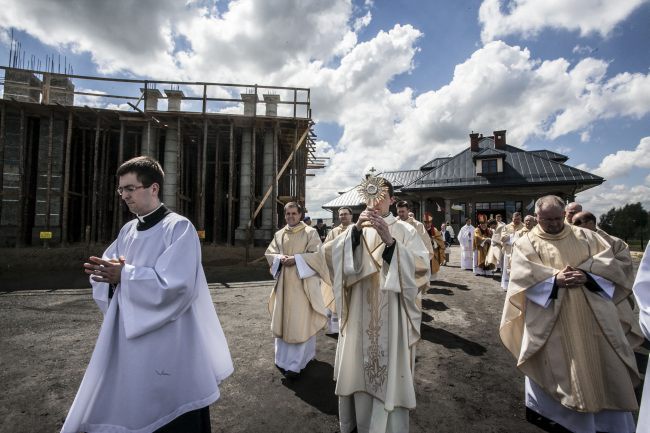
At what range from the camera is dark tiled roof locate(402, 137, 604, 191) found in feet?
72.6

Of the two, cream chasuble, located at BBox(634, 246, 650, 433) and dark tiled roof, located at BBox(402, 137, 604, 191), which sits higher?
dark tiled roof, located at BBox(402, 137, 604, 191)

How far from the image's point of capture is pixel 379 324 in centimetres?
281

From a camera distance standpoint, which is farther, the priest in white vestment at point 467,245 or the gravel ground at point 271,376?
the priest in white vestment at point 467,245

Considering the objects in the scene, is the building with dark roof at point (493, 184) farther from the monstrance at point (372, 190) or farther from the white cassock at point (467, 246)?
the monstrance at point (372, 190)

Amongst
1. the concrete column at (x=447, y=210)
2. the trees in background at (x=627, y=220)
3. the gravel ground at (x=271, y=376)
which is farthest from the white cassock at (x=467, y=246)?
the trees in background at (x=627, y=220)

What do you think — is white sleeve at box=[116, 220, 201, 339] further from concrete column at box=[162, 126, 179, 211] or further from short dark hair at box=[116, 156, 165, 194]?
concrete column at box=[162, 126, 179, 211]

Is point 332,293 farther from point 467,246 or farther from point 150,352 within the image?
point 467,246

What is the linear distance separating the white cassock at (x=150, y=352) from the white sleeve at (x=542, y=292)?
2945mm

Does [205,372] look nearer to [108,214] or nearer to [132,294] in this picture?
[132,294]

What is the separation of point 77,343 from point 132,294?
434 cm

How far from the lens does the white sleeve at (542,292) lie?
296cm

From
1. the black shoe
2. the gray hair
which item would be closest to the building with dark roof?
the gray hair

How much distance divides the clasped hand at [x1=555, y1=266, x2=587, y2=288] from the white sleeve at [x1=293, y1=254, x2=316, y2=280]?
2.79 metres

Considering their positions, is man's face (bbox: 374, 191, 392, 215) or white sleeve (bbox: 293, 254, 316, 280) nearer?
man's face (bbox: 374, 191, 392, 215)
